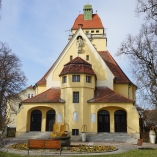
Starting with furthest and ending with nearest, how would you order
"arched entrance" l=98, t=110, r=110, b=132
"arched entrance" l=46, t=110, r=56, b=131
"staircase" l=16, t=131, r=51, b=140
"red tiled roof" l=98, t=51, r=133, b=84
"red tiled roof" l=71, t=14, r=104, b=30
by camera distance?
1. "red tiled roof" l=71, t=14, r=104, b=30
2. "red tiled roof" l=98, t=51, r=133, b=84
3. "arched entrance" l=46, t=110, r=56, b=131
4. "arched entrance" l=98, t=110, r=110, b=132
5. "staircase" l=16, t=131, r=51, b=140

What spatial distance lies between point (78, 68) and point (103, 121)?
7.27 m

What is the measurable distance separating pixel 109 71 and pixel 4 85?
13765 mm

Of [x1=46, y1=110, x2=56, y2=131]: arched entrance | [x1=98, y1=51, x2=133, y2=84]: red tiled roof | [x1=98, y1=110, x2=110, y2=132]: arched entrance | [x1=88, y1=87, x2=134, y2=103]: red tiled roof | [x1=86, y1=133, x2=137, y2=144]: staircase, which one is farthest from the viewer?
[x1=98, y1=51, x2=133, y2=84]: red tiled roof

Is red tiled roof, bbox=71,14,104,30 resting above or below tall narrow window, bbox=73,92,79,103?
above

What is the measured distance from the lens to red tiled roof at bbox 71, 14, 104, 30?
162 ft

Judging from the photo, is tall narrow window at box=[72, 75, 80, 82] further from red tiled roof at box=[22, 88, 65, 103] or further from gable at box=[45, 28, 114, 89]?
gable at box=[45, 28, 114, 89]

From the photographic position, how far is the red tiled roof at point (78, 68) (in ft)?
98.7

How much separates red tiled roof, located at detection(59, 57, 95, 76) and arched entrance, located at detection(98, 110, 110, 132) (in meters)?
5.20

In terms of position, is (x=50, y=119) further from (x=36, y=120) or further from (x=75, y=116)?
(x=75, y=116)

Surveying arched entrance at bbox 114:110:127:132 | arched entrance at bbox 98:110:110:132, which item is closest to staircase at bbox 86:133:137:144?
arched entrance at bbox 98:110:110:132

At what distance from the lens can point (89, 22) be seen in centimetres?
5088

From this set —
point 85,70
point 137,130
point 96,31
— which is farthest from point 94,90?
point 96,31

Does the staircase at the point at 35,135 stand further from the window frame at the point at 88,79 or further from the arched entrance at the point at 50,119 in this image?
the window frame at the point at 88,79

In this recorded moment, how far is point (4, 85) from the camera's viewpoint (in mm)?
28266
